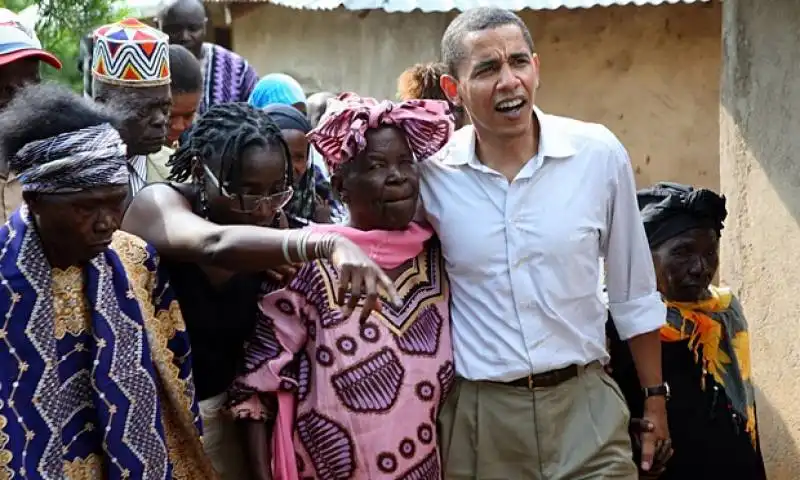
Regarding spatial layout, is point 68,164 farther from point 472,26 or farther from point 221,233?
Answer: point 472,26

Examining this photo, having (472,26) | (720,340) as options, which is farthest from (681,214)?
(472,26)

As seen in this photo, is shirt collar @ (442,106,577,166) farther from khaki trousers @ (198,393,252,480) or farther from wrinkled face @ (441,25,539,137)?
khaki trousers @ (198,393,252,480)

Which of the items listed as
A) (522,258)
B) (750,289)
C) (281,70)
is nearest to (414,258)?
(522,258)

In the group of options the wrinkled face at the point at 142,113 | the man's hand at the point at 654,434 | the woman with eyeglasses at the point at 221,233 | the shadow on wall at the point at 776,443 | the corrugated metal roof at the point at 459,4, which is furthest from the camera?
the corrugated metal roof at the point at 459,4

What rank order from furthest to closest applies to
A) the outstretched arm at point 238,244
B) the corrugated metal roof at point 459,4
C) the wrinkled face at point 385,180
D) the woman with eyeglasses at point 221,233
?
the corrugated metal roof at point 459,4, the wrinkled face at point 385,180, the woman with eyeglasses at point 221,233, the outstretched arm at point 238,244

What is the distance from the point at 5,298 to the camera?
338cm

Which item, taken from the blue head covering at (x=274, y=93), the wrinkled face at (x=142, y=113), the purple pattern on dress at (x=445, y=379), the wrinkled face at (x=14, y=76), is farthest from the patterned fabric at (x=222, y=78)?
the purple pattern on dress at (x=445, y=379)

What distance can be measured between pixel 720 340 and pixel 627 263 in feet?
2.48

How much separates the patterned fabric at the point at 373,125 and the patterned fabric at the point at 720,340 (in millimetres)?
1182

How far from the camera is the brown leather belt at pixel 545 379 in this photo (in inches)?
162

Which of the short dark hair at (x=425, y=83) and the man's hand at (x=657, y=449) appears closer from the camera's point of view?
the man's hand at (x=657, y=449)

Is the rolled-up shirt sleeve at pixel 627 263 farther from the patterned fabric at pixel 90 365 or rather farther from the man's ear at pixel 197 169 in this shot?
the patterned fabric at pixel 90 365

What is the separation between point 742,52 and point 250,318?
2.67m

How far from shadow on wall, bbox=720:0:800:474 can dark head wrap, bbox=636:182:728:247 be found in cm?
83
